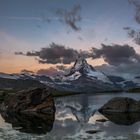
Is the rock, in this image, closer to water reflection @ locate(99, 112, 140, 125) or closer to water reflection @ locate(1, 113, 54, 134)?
water reflection @ locate(99, 112, 140, 125)

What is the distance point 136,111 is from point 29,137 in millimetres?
48439

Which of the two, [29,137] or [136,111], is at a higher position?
[136,111]

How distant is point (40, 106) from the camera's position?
10200 centimetres

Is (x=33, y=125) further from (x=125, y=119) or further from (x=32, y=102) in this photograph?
(x=32, y=102)

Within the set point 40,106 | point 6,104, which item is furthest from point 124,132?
Answer: point 6,104

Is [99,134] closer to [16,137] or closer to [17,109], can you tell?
[16,137]

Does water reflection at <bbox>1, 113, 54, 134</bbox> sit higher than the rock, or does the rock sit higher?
the rock

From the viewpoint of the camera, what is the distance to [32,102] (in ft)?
340

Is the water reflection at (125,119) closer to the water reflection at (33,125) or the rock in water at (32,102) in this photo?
the water reflection at (33,125)

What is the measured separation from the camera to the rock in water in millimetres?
101312

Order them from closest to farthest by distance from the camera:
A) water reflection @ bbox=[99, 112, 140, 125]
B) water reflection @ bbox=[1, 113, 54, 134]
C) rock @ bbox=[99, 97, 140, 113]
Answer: water reflection @ bbox=[1, 113, 54, 134]
water reflection @ bbox=[99, 112, 140, 125]
rock @ bbox=[99, 97, 140, 113]

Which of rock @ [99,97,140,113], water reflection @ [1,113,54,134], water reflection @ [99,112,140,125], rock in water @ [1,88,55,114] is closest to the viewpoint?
water reflection @ [1,113,54,134]

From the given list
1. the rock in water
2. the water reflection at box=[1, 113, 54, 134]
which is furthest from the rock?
the water reflection at box=[1, 113, 54, 134]

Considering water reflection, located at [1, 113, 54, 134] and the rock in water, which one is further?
the rock in water
